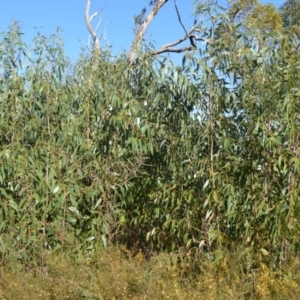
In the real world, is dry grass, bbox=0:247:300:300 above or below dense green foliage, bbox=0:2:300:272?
below

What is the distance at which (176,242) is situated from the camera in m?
4.07

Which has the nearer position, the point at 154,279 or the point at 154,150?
the point at 154,279

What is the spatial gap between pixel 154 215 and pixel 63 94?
3.86ft

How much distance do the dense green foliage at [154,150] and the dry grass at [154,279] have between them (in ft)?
0.50

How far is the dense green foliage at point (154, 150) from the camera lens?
11.9 feet

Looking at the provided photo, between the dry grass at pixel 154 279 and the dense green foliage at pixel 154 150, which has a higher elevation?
the dense green foliage at pixel 154 150

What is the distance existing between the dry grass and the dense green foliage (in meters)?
0.15

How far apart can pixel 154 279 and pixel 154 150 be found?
994 millimetres

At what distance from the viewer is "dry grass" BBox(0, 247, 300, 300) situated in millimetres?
3424

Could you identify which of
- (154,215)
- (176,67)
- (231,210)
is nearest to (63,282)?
(154,215)

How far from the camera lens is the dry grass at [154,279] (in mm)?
3424

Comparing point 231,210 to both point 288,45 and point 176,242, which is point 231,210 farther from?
point 288,45

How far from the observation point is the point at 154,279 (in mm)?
3539

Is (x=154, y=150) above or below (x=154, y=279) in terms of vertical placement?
above
